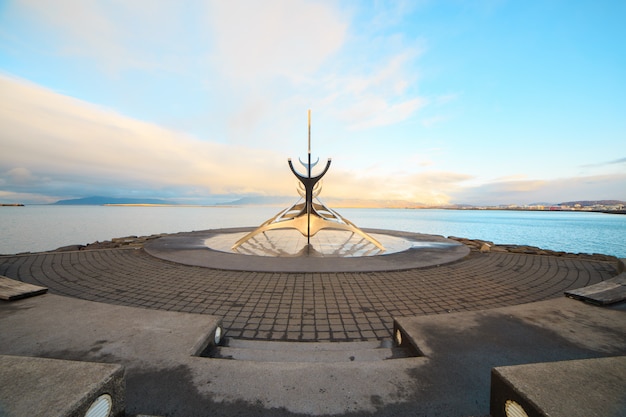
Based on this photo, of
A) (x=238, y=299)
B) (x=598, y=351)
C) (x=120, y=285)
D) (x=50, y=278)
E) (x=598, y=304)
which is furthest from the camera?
(x=50, y=278)

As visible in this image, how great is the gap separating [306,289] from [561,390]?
4.80 metres

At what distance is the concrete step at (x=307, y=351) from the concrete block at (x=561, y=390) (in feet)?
4.80

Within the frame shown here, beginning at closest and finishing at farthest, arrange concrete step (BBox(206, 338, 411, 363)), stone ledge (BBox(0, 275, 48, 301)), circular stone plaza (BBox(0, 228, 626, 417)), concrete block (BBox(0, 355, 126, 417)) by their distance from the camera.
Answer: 1. concrete block (BBox(0, 355, 126, 417))
2. circular stone plaza (BBox(0, 228, 626, 417))
3. concrete step (BBox(206, 338, 411, 363))
4. stone ledge (BBox(0, 275, 48, 301))

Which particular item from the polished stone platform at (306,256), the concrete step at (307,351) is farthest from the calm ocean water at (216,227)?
the concrete step at (307,351)

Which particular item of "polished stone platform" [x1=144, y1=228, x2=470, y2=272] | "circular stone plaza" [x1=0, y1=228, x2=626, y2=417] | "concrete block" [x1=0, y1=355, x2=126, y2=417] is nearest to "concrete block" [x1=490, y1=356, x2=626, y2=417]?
"circular stone plaza" [x1=0, y1=228, x2=626, y2=417]

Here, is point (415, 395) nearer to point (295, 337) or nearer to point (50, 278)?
point (295, 337)

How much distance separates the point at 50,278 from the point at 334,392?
822cm

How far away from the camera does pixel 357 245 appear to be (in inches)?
488

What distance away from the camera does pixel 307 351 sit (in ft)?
12.1

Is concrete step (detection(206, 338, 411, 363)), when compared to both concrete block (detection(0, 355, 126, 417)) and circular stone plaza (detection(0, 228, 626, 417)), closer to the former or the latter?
circular stone plaza (detection(0, 228, 626, 417))

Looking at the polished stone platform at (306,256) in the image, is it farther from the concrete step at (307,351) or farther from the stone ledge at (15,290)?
the concrete step at (307,351)

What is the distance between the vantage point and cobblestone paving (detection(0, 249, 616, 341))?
4.76 meters

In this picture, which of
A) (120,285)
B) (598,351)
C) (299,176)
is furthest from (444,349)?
(299,176)

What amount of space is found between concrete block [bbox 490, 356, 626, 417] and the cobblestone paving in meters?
2.24
